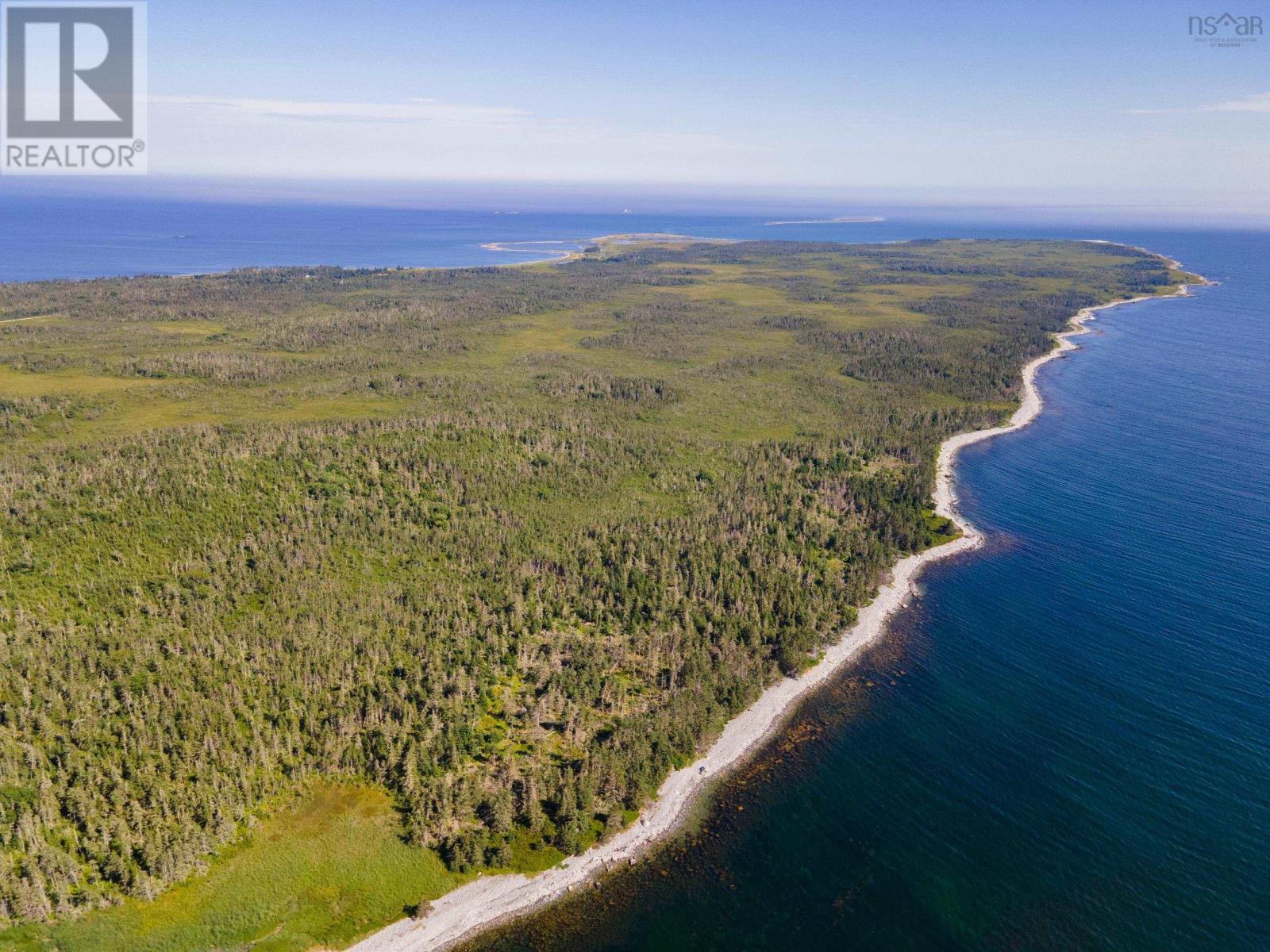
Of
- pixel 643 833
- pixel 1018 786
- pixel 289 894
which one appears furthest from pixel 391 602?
pixel 1018 786

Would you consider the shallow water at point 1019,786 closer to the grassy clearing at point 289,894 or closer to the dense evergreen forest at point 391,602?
the dense evergreen forest at point 391,602

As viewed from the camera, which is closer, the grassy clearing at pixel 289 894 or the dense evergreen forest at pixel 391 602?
the grassy clearing at pixel 289 894

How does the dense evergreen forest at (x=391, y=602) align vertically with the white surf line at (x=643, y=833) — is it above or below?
above

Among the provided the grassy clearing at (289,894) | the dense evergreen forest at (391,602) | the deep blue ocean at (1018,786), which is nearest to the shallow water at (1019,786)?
the deep blue ocean at (1018,786)

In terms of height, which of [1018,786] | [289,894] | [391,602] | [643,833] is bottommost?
[289,894]

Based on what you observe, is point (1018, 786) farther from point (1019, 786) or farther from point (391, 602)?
point (391, 602)

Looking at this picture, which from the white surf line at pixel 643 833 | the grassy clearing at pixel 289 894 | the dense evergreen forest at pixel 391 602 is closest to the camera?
the grassy clearing at pixel 289 894

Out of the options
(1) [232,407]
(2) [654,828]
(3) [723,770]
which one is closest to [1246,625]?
(3) [723,770]
